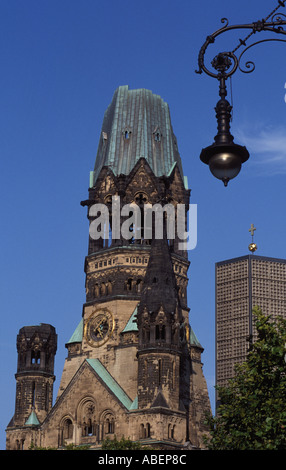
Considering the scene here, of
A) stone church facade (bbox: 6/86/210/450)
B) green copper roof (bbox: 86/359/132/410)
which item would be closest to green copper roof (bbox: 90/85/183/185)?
stone church facade (bbox: 6/86/210/450)

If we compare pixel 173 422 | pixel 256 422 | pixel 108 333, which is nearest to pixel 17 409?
pixel 108 333

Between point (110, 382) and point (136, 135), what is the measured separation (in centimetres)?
2771

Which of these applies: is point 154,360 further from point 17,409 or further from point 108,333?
point 17,409

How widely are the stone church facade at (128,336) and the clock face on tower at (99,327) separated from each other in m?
0.11

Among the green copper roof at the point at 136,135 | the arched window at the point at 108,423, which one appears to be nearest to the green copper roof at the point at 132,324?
the arched window at the point at 108,423

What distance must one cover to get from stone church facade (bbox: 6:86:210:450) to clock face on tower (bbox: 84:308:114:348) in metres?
0.11

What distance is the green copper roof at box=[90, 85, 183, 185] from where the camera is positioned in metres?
113

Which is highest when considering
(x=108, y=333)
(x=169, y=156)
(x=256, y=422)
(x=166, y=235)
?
(x=169, y=156)

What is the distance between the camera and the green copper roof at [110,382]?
98631 mm

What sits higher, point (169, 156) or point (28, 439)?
point (169, 156)

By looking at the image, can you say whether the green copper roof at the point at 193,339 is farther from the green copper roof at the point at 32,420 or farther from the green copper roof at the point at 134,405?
the green copper roof at the point at 32,420

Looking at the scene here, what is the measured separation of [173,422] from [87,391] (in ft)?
33.4

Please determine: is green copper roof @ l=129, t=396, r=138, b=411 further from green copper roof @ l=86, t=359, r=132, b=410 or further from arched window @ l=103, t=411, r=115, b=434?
arched window @ l=103, t=411, r=115, b=434

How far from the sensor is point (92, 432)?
100188mm
